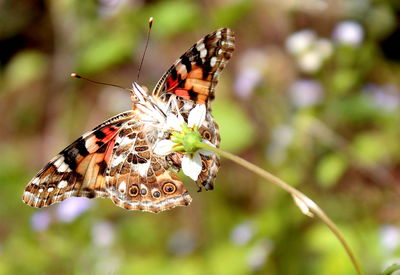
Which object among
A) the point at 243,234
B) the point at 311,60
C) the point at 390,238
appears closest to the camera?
the point at 390,238

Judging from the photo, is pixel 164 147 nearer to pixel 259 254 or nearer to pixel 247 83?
pixel 259 254

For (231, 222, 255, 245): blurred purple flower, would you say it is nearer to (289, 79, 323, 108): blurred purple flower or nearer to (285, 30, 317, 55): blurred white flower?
(289, 79, 323, 108): blurred purple flower

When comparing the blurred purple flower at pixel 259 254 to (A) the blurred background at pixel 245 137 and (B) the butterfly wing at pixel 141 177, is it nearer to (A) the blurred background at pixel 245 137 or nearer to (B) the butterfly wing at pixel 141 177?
(A) the blurred background at pixel 245 137

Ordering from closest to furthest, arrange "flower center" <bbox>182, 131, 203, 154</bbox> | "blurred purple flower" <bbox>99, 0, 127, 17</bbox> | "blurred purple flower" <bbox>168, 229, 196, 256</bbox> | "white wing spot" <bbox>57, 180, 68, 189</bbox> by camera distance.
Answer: "flower center" <bbox>182, 131, 203, 154</bbox>
"white wing spot" <bbox>57, 180, 68, 189</bbox>
"blurred purple flower" <bbox>168, 229, 196, 256</bbox>
"blurred purple flower" <bbox>99, 0, 127, 17</bbox>

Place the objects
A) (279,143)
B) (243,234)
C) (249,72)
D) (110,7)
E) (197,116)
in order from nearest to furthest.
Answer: (197,116)
(243,234)
(279,143)
(249,72)
(110,7)

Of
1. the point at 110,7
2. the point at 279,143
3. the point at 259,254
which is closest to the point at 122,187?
the point at 259,254

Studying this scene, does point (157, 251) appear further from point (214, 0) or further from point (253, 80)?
point (214, 0)

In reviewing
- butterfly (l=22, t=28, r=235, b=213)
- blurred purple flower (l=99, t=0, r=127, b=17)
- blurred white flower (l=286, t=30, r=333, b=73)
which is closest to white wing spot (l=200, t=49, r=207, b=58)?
Answer: butterfly (l=22, t=28, r=235, b=213)
